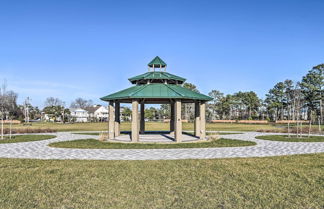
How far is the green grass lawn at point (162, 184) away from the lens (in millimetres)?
5090

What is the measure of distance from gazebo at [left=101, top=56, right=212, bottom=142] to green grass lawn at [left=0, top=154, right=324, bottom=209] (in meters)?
7.01

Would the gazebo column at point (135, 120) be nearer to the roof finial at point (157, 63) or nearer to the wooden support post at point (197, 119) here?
the roof finial at point (157, 63)

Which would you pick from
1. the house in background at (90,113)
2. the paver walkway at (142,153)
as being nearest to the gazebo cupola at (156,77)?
the paver walkway at (142,153)

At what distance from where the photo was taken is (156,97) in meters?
15.5

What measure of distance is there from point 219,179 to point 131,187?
96.2 inches

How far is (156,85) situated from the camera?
17.4m

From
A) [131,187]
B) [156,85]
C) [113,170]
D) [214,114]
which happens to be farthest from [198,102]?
[214,114]

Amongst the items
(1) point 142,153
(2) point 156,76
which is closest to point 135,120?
(2) point 156,76

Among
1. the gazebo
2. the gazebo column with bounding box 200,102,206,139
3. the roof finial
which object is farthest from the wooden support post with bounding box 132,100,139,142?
the gazebo column with bounding box 200,102,206,139

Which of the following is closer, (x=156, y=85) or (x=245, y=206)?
(x=245, y=206)

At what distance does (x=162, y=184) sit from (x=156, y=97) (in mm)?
9571

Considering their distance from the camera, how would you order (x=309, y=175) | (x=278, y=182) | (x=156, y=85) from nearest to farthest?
(x=278, y=182), (x=309, y=175), (x=156, y=85)

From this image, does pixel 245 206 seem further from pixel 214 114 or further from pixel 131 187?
pixel 214 114

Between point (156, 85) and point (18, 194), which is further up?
point (156, 85)
